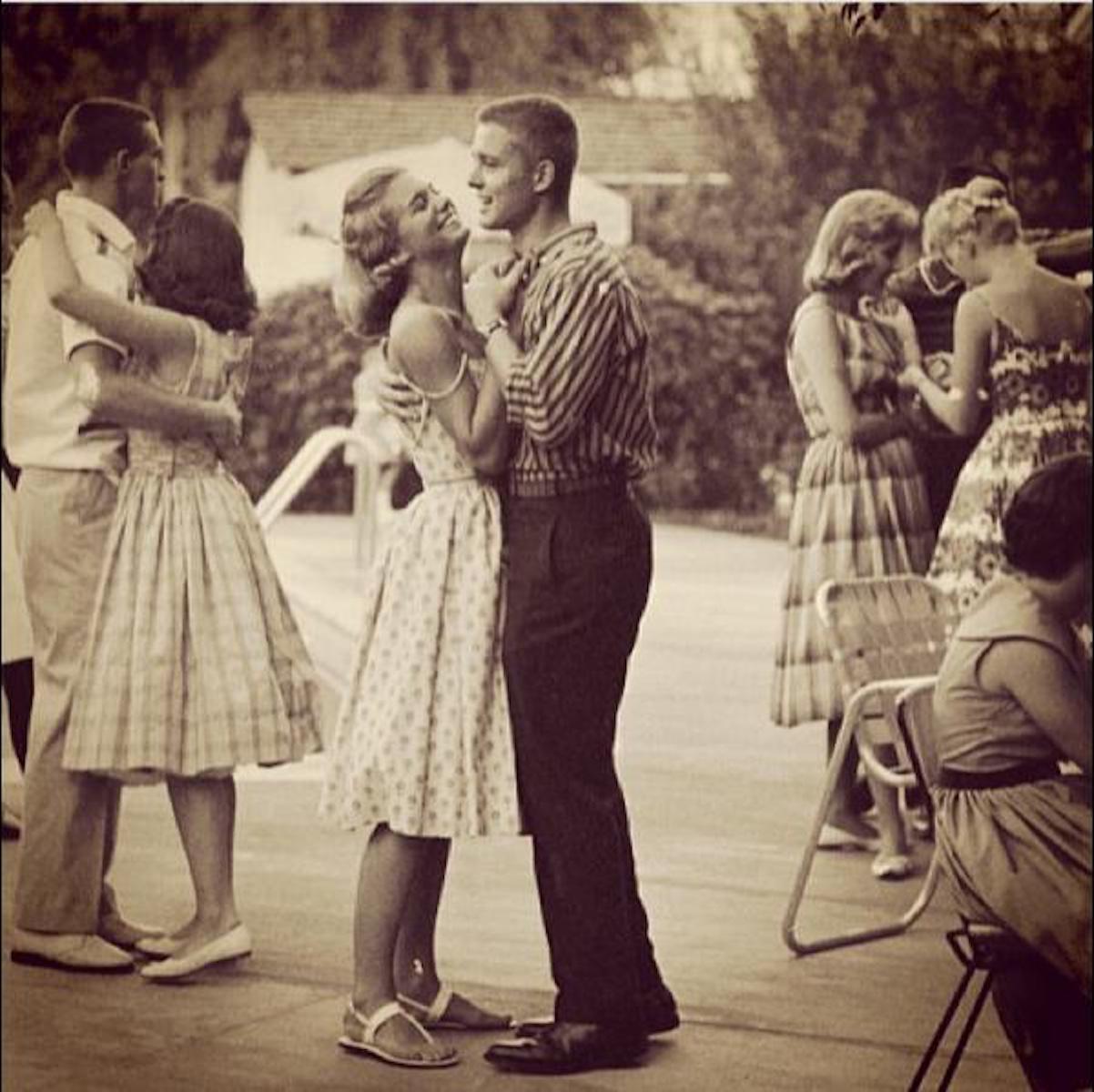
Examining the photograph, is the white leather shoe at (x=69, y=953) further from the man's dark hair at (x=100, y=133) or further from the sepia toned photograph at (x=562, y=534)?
the man's dark hair at (x=100, y=133)

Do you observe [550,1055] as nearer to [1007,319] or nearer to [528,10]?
[1007,319]

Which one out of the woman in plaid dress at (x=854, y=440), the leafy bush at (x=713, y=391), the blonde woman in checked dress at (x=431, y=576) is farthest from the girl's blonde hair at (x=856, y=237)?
the blonde woman in checked dress at (x=431, y=576)

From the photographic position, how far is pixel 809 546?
15.4 feet

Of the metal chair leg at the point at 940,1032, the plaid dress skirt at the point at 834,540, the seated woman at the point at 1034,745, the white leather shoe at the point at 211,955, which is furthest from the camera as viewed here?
the white leather shoe at the point at 211,955

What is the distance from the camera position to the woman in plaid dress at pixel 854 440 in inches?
179

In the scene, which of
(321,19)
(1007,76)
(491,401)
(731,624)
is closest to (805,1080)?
(731,624)

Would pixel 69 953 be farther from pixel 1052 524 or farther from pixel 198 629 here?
pixel 1052 524

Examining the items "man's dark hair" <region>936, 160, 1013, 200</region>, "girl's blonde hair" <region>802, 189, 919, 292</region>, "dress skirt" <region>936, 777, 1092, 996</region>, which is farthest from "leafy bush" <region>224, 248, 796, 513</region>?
"dress skirt" <region>936, 777, 1092, 996</region>

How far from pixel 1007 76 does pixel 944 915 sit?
1.25m

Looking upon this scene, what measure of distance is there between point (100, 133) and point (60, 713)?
0.94 meters

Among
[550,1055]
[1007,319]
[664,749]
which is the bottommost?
[550,1055]

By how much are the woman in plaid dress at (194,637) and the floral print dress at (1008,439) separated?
106 cm

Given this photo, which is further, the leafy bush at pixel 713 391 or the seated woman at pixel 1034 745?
the leafy bush at pixel 713 391

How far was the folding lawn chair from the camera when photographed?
14.9ft
